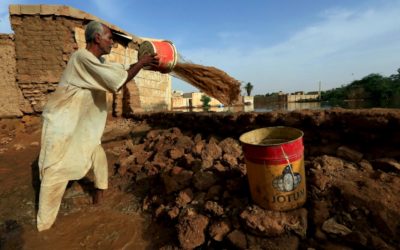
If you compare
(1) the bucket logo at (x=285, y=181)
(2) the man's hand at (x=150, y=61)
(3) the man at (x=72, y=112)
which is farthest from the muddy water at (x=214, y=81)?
(1) the bucket logo at (x=285, y=181)

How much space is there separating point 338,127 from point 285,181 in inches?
49.7

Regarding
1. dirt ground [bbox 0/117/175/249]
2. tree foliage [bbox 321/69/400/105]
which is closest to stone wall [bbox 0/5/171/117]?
dirt ground [bbox 0/117/175/249]

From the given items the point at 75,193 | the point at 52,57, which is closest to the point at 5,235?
the point at 75,193

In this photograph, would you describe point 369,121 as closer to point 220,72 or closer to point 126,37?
point 220,72

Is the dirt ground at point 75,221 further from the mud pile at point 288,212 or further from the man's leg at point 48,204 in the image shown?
the mud pile at point 288,212

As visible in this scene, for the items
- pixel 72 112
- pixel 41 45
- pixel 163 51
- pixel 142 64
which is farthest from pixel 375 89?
pixel 72 112

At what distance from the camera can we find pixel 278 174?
7.13 ft

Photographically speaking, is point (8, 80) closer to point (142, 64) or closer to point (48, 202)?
point (48, 202)

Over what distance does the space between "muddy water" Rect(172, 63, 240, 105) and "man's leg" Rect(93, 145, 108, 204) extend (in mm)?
1559

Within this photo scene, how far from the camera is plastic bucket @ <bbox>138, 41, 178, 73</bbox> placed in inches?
128

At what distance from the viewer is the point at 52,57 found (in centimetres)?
671

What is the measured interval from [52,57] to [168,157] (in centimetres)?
461

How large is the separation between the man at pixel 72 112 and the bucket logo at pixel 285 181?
1813mm

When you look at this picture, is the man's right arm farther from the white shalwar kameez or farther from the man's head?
the man's head
